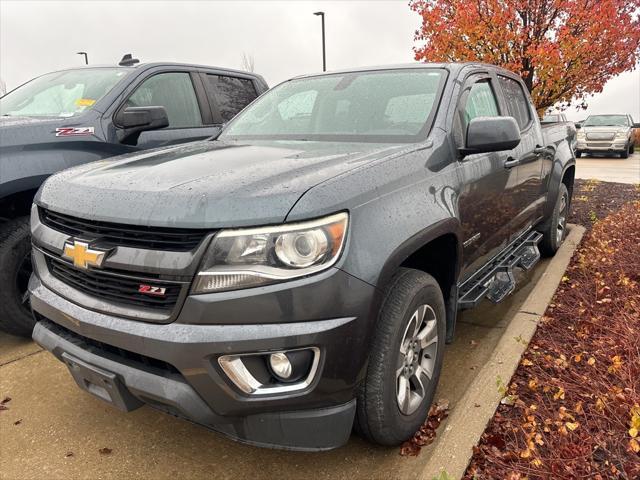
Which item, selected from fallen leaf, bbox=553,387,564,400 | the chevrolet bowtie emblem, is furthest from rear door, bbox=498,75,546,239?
the chevrolet bowtie emblem

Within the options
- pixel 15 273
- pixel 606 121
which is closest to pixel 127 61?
pixel 15 273

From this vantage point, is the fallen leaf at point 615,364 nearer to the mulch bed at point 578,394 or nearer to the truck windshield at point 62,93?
the mulch bed at point 578,394

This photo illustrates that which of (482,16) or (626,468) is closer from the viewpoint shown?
(626,468)

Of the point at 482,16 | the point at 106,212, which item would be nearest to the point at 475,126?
the point at 106,212

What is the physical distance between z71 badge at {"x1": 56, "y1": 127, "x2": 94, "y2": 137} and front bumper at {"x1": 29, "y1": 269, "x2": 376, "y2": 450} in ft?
6.51

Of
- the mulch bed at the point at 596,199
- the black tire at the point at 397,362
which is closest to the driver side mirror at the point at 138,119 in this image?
the black tire at the point at 397,362

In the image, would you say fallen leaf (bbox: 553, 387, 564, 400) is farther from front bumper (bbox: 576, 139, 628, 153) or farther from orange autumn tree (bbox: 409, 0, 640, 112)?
front bumper (bbox: 576, 139, 628, 153)

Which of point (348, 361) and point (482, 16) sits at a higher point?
point (482, 16)

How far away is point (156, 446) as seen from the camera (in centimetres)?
248

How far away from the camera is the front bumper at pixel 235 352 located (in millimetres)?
1746

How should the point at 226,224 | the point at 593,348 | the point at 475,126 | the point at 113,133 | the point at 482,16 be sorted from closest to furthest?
1. the point at 226,224
2. the point at 475,126
3. the point at 593,348
4. the point at 113,133
5. the point at 482,16

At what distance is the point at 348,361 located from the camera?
1.85m

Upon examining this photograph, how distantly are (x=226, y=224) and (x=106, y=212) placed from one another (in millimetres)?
539

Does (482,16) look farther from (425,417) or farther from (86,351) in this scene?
(86,351)
